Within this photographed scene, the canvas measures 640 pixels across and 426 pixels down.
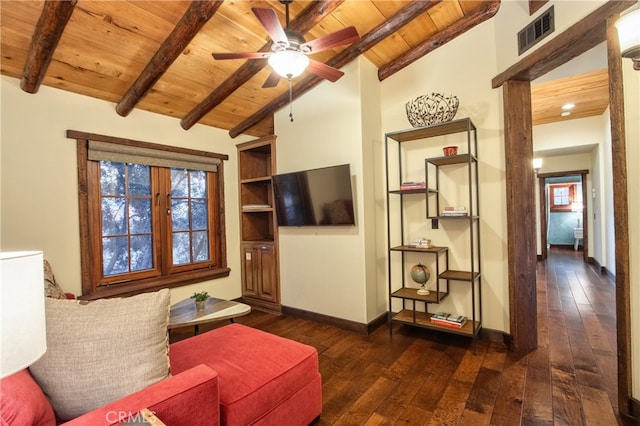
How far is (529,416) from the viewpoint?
1837 millimetres

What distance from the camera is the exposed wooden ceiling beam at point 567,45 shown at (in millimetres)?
1790

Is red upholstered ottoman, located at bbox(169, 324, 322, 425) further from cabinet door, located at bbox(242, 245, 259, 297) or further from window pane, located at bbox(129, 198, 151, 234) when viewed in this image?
cabinet door, located at bbox(242, 245, 259, 297)

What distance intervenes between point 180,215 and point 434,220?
3.06 meters

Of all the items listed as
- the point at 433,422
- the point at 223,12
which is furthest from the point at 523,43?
the point at 433,422

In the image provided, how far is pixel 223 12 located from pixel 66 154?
2057 mm

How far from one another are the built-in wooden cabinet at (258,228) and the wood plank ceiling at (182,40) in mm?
983

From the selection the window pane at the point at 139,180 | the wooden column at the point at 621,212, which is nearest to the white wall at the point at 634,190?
the wooden column at the point at 621,212

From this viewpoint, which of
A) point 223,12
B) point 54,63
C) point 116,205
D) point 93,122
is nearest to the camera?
point 223,12

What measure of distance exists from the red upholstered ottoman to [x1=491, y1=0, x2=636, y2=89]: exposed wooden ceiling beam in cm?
266

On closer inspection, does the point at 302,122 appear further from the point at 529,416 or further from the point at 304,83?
the point at 529,416

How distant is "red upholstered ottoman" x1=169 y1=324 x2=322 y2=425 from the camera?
1439 millimetres

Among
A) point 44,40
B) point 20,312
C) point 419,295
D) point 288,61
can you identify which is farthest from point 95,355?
point 419,295

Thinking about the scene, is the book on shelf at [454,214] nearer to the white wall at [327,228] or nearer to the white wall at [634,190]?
the white wall at [327,228]

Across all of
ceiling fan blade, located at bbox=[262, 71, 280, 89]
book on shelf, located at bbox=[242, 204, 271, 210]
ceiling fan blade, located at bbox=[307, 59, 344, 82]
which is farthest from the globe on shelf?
ceiling fan blade, located at bbox=[262, 71, 280, 89]
